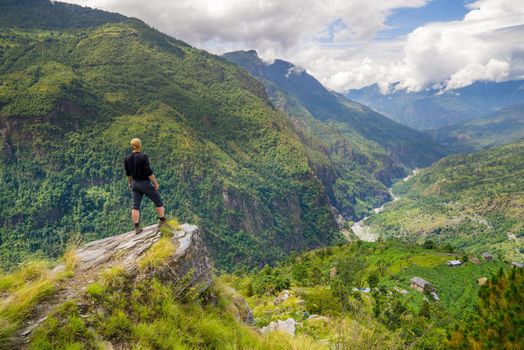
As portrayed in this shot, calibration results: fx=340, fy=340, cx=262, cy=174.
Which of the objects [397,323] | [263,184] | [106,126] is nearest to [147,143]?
[106,126]

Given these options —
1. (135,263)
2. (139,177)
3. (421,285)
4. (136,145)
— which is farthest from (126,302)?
(421,285)

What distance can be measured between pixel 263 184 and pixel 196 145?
4722 centimetres

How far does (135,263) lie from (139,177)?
319cm

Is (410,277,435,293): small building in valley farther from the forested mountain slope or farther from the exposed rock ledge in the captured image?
the forested mountain slope

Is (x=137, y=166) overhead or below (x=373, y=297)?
overhead

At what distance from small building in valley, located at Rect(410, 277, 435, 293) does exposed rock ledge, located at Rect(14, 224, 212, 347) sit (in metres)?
62.3

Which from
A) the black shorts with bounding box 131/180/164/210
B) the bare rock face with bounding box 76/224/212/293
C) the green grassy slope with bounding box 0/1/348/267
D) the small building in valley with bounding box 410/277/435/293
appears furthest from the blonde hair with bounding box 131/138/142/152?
the green grassy slope with bounding box 0/1/348/267

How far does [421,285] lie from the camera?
6359 centimetres

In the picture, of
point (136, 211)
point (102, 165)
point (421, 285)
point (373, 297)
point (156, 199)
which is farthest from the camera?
point (102, 165)

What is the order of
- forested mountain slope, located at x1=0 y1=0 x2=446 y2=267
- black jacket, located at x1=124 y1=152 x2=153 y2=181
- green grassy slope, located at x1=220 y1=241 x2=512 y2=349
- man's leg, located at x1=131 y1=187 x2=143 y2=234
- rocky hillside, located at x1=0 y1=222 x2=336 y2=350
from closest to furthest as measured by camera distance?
rocky hillside, located at x1=0 y1=222 x2=336 y2=350, green grassy slope, located at x1=220 y1=241 x2=512 y2=349, black jacket, located at x1=124 y1=152 x2=153 y2=181, man's leg, located at x1=131 y1=187 x2=143 y2=234, forested mountain slope, located at x1=0 y1=0 x2=446 y2=267

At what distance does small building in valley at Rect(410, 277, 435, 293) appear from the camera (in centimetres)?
6236

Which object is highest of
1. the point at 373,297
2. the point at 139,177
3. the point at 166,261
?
the point at 139,177

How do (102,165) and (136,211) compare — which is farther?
(102,165)

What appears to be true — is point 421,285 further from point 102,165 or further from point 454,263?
point 102,165
